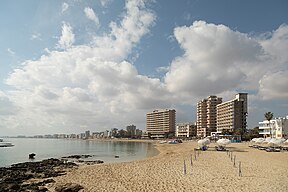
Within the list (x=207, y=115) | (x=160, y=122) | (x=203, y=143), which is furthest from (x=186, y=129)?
(x=203, y=143)

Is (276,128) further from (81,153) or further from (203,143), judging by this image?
(81,153)

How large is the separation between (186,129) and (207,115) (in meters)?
20.8

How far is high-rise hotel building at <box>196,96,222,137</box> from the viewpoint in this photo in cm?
13288

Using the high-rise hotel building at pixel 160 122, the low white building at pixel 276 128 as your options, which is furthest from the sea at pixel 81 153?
the high-rise hotel building at pixel 160 122

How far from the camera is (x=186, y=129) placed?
153000mm

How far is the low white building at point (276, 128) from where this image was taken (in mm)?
85125

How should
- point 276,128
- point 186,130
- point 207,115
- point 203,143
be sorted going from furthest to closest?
point 186,130 → point 207,115 → point 276,128 → point 203,143

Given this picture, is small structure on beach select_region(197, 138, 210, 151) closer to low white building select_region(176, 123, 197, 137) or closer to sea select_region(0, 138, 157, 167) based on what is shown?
sea select_region(0, 138, 157, 167)

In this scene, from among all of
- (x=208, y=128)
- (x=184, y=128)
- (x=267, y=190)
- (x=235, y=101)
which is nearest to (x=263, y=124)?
(x=235, y=101)

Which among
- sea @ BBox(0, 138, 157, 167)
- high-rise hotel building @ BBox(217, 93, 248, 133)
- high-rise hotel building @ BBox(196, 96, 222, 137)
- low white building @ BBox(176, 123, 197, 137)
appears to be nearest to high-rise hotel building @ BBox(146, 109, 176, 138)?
low white building @ BBox(176, 123, 197, 137)

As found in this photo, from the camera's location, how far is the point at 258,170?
20688 millimetres

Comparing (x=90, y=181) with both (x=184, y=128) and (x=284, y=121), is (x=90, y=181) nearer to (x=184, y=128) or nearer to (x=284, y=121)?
(x=284, y=121)

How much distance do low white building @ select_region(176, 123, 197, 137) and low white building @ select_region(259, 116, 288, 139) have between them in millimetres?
56842

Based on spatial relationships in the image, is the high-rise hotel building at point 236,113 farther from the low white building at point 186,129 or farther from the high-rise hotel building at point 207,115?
the low white building at point 186,129
